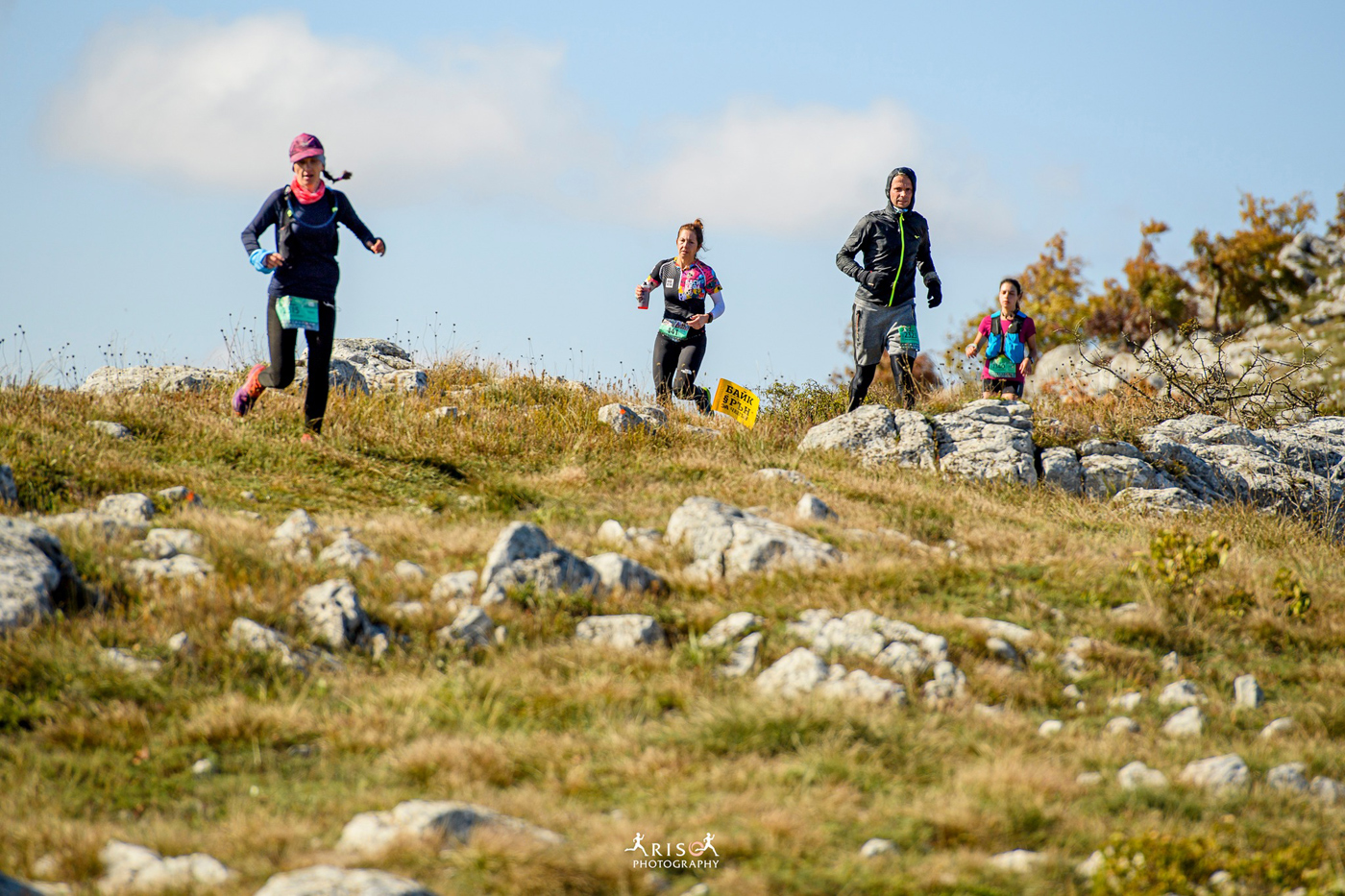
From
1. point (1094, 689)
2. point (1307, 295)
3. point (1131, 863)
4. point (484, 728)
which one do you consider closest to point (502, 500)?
point (484, 728)

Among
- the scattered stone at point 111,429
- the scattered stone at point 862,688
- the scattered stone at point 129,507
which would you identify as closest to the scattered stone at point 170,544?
the scattered stone at point 129,507

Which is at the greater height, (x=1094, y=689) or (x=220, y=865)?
(x=1094, y=689)

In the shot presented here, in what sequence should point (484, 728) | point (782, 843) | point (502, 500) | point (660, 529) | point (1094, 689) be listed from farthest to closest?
point (502, 500), point (660, 529), point (1094, 689), point (484, 728), point (782, 843)

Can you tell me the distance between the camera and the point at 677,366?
12078 millimetres

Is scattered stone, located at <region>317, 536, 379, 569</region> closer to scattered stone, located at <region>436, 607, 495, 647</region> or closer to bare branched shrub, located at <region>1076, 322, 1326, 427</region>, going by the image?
scattered stone, located at <region>436, 607, 495, 647</region>

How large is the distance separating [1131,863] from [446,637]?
3249mm

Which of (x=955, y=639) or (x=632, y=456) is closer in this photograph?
(x=955, y=639)

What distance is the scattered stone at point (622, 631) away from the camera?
5.33 m

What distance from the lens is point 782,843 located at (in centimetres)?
356

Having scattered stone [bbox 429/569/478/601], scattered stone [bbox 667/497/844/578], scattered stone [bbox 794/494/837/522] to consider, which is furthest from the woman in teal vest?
scattered stone [bbox 429/569/478/601]

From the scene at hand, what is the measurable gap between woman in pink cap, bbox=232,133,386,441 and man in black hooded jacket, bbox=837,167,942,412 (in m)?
4.79

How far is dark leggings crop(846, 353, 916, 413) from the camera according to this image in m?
10.9

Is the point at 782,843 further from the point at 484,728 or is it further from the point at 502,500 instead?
the point at 502,500

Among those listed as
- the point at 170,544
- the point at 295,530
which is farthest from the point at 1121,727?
the point at 170,544
